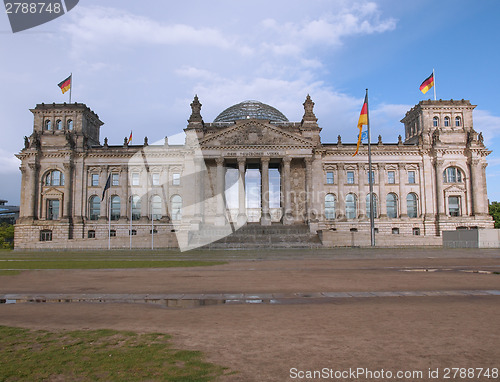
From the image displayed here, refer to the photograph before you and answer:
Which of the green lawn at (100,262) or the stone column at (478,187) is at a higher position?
the stone column at (478,187)

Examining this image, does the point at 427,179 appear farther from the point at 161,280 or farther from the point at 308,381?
the point at 308,381

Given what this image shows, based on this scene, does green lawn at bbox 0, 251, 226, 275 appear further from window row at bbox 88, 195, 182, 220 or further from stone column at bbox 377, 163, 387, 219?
stone column at bbox 377, 163, 387, 219

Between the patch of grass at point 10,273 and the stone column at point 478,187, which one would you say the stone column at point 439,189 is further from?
the patch of grass at point 10,273

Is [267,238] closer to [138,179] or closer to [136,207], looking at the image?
[136,207]

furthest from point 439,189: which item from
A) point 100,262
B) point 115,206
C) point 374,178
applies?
point 100,262

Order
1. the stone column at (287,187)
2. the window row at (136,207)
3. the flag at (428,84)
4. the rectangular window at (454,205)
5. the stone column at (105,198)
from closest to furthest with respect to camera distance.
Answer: the flag at (428,84) < the stone column at (287,187) < the rectangular window at (454,205) < the stone column at (105,198) < the window row at (136,207)

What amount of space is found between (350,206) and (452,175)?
19613 mm

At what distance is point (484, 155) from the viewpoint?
73.4 m

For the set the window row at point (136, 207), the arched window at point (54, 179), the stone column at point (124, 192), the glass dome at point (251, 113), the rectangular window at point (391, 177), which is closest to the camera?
the rectangular window at point (391, 177)

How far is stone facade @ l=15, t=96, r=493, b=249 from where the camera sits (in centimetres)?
7125

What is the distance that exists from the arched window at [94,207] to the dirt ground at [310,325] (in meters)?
61.0

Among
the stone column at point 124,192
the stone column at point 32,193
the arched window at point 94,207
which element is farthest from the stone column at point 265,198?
the stone column at point 32,193

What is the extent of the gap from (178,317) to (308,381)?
5.61 meters

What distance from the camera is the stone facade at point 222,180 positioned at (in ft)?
234
